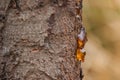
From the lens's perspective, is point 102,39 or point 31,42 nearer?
point 31,42

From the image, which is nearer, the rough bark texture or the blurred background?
the rough bark texture

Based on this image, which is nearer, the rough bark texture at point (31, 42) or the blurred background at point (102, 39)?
the rough bark texture at point (31, 42)

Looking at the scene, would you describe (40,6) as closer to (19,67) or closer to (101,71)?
(19,67)

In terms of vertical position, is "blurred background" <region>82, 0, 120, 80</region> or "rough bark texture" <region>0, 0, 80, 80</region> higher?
"rough bark texture" <region>0, 0, 80, 80</region>

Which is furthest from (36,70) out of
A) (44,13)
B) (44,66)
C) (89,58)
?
(89,58)

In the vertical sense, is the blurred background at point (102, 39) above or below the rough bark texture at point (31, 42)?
below
